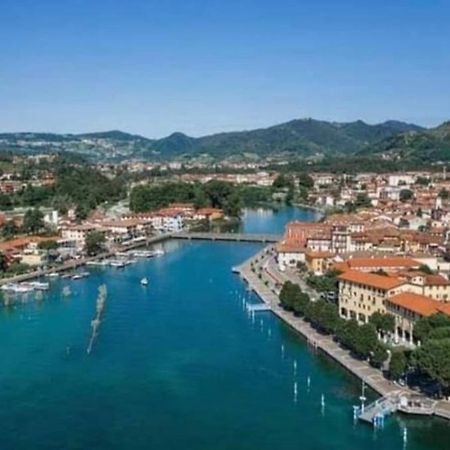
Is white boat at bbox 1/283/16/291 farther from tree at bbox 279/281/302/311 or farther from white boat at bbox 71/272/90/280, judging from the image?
tree at bbox 279/281/302/311

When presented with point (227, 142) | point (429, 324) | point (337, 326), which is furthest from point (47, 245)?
point (227, 142)

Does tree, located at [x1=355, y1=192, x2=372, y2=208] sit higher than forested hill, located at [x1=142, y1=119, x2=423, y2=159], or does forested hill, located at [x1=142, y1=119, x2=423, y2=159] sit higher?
forested hill, located at [x1=142, y1=119, x2=423, y2=159]

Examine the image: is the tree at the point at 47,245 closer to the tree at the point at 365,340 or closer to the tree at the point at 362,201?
the tree at the point at 365,340

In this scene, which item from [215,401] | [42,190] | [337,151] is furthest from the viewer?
[337,151]

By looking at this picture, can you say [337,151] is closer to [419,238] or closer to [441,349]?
[419,238]

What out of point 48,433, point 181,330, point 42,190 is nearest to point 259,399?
point 48,433

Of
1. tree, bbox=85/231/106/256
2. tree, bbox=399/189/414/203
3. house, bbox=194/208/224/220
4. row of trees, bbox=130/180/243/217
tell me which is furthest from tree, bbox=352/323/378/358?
tree, bbox=399/189/414/203
